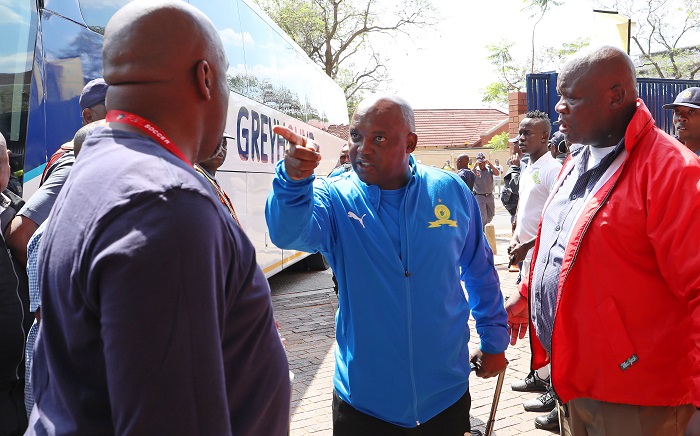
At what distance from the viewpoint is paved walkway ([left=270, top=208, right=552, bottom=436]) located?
486 cm

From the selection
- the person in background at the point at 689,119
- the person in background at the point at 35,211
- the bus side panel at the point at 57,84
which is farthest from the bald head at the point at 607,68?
the bus side panel at the point at 57,84

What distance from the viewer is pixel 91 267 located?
104 cm

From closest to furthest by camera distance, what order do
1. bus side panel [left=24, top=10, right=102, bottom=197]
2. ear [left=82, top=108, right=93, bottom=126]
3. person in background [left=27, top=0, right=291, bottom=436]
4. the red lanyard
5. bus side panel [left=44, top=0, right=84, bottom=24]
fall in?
person in background [left=27, top=0, right=291, bottom=436], the red lanyard, ear [left=82, top=108, right=93, bottom=126], bus side panel [left=24, top=10, right=102, bottom=197], bus side panel [left=44, top=0, right=84, bottom=24]

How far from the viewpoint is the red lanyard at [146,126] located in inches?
47.9

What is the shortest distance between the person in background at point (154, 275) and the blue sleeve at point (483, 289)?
6.15ft

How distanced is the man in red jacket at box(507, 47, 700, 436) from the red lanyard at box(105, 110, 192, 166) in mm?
1773

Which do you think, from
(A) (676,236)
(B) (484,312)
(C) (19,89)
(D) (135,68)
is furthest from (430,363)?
(C) (19,89)

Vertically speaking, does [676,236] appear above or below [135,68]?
below

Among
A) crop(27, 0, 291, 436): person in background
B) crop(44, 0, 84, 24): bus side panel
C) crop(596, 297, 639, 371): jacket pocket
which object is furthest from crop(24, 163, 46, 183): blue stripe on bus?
crop(596, 297, 639, 371): jacket pocket

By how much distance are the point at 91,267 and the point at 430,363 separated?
1.93 meters

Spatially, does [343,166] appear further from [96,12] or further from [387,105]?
[387,105]

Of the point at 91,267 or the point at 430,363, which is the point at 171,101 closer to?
the point at 91,267

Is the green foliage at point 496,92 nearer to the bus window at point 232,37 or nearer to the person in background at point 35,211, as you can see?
the bus window at point 232,37

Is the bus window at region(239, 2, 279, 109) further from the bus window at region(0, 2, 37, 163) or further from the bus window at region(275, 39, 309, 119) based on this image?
the bus window at region(0, 2, 37, 163)
